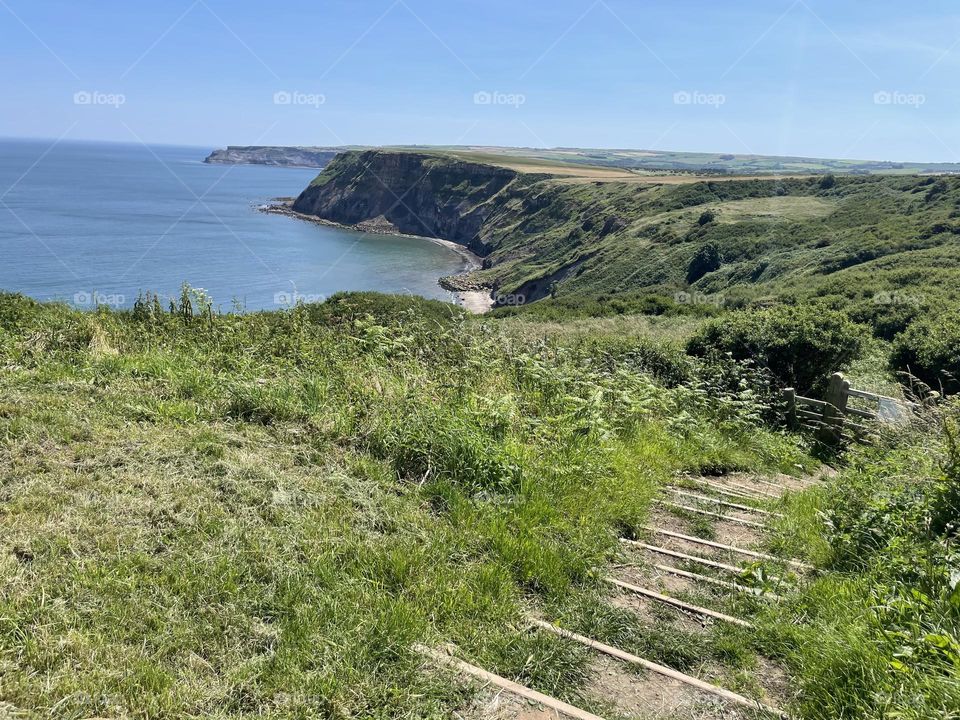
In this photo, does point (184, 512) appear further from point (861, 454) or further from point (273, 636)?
point (861, 454)

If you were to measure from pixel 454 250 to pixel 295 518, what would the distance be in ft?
376

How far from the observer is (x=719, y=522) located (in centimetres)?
486

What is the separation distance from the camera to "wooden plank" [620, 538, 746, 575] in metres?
3.95

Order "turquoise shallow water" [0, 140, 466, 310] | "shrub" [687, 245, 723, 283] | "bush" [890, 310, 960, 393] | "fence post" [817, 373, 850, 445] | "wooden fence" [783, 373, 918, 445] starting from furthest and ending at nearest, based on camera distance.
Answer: "shrub" [687, 245, 723, 283] → "turquoise shallow water" [0, 140, 466, 310] → "bush" [890, 310, 960, 393] → "fence post" [817, 373, 850, 445] → "wooden fence" [783, 373, 918, 445]

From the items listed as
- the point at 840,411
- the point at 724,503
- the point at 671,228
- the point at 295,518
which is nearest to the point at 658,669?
the point at 295,518

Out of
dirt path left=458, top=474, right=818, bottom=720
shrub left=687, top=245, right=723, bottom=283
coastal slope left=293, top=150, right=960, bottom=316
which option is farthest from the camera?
shrub left=687, top=245, right=723, bottom=283

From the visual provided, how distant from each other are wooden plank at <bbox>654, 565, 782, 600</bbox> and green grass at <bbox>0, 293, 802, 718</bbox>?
370 mm

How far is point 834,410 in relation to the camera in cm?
802

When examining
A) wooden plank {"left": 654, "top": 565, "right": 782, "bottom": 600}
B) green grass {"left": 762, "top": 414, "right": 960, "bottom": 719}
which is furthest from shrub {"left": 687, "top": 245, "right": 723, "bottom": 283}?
wooden plank {"left": 654, "top": 565, "right": 782, "bottom": 600}

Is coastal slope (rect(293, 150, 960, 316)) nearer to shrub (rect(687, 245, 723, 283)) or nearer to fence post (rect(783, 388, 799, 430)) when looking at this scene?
shrub (rect(687, 245, 723, 283))

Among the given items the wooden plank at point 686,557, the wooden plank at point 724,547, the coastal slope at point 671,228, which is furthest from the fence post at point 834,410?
the coastal slope at point 671,228

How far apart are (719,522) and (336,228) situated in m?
131

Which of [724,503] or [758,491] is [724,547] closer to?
[724,503]

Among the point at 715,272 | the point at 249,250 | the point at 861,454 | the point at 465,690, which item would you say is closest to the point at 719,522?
the point at 861,454
